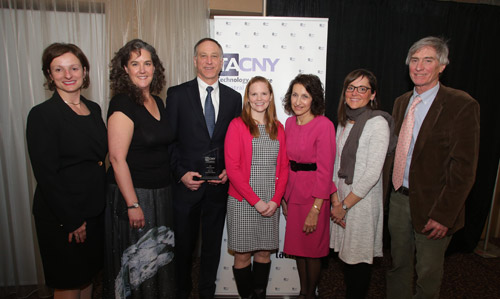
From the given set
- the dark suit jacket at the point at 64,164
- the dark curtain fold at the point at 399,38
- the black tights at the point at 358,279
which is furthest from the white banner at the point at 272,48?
the dark suit jacket at the point at 64,164

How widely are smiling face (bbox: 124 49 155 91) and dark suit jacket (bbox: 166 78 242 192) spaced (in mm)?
320

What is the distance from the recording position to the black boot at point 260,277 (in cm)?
224

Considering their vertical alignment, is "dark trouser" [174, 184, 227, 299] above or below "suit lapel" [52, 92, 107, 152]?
below

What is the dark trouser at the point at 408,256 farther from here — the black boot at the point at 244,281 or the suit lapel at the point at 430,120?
the black boot at the point at 244,281

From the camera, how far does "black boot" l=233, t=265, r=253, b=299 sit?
221cm

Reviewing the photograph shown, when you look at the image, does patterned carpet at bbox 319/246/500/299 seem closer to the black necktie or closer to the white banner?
the white banner

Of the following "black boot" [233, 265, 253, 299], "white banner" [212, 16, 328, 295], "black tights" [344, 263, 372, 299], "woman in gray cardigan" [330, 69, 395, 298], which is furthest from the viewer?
"white banner" [212, 16, 328, 295]

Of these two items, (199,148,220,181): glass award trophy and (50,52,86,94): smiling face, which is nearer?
(50,52,86,94): smiling face

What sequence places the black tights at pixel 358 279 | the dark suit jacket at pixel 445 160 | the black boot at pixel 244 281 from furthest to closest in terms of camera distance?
the black boot at pixel 244 281, the black tights at pixel 358 279, the dark suit jacket at pixel 445 160

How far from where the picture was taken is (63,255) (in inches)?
65.9

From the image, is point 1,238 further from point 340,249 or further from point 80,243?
point 340,249

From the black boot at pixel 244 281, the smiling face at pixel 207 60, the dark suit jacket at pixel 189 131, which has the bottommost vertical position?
the black boot at pixel 244 281

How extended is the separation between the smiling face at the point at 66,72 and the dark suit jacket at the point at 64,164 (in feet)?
0.23

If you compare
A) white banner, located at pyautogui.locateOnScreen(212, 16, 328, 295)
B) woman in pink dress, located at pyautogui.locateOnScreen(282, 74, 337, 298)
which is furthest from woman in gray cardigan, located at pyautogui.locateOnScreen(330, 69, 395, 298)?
white banner, located at pyautogui.locateOnScreen(212, 16, 328, 295)
